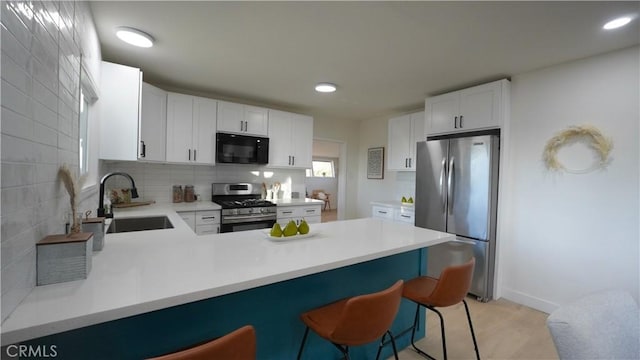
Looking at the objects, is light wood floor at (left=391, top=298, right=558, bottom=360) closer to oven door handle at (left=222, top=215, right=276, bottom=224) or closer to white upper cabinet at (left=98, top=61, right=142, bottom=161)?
oven door handle at (left=222, top=215, right=276, bottom=224)

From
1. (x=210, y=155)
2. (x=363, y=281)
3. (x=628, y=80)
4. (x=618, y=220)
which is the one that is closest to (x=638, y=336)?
(x=363, y=281)

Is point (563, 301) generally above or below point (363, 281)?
below

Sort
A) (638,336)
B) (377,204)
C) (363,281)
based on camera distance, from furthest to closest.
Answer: (377,204)
(363,281)
(638,336)

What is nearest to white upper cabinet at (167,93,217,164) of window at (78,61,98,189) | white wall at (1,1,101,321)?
window at (78,61,98,189)

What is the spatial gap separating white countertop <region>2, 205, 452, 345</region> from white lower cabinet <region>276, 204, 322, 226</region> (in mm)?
1900

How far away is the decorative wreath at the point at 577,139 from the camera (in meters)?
2.40

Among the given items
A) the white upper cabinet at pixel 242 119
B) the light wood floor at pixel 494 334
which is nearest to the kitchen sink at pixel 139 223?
the white upper cabinet at pixel 242 119

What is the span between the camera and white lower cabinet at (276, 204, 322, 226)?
3.87 metres

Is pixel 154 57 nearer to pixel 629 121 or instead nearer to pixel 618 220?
pixel 629 121

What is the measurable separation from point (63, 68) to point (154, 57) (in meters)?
1.65

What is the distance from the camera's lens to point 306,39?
7.41 feet

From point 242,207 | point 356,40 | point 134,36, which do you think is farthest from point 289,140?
point 134,36

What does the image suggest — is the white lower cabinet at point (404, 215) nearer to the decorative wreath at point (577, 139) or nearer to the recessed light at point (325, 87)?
the decorative wreath at point (577, 139)

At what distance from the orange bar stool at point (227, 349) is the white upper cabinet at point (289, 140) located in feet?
10.9
